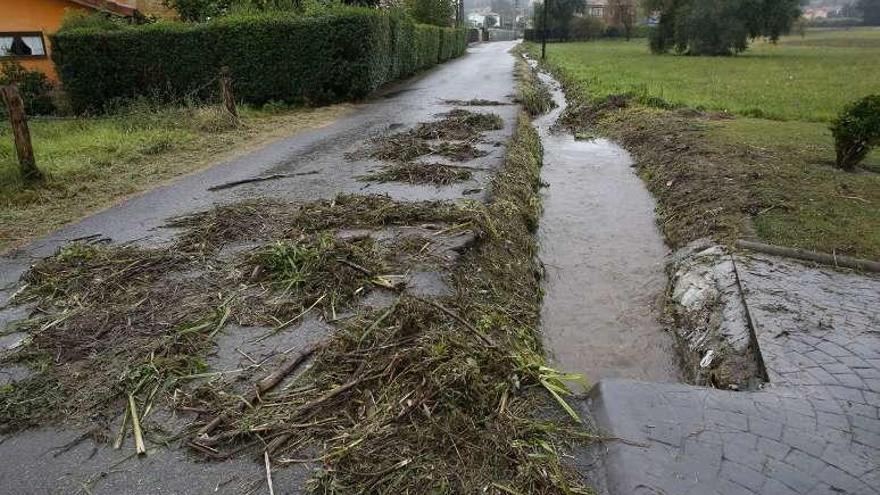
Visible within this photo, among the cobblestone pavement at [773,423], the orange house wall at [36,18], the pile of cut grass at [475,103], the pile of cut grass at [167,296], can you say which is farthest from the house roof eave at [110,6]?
the cobblestone pavement at [773,423]

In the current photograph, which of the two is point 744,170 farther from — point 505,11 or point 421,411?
point 505,11

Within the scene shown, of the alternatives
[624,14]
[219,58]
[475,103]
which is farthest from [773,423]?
[624,14]

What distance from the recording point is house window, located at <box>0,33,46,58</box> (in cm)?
1830

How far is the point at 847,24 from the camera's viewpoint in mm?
93000

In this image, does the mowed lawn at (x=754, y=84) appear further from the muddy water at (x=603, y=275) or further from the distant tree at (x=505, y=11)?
the distant tree at (x=505, y=11)

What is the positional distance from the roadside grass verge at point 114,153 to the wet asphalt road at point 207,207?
48 centimetres

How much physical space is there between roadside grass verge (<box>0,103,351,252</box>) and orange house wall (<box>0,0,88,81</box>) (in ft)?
13.0

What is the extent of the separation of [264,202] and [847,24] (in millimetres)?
114602

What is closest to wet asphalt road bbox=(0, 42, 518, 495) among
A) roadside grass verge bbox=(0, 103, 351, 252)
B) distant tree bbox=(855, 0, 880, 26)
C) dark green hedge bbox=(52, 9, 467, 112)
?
roadside grass verge bbox=(0, 103, 351, 252)

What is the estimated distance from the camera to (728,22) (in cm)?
3784

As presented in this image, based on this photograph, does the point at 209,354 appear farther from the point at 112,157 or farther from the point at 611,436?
the point at 112,157

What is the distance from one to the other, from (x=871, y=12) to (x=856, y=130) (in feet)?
361

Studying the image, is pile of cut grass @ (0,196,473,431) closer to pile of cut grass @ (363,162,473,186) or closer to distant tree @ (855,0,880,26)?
pile of cut grass @ (363,162,473,186)

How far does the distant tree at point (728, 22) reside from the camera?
3725 cm
